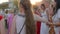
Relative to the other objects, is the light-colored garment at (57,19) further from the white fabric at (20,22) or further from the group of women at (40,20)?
the white fabric at (20,22)

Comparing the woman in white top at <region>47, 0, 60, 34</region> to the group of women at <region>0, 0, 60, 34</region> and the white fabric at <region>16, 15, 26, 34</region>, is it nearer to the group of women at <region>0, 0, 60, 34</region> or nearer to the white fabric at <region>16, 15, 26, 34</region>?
the group of women at <region>0, 0, 60, 34</region>

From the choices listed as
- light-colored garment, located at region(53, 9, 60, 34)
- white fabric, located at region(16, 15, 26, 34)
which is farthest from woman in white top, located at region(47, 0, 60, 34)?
white fabric, located at region(16, 15, 26, 34)

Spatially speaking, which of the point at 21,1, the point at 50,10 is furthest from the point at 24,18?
the point at 50,10

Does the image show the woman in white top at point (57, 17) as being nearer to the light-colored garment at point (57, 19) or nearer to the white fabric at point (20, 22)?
the light-colored garment at point (57, 19)

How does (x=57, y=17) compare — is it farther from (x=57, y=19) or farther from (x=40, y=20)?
(x=40, y=20)

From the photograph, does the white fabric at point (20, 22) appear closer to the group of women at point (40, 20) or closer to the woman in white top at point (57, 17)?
the group of women at point (40, 20)

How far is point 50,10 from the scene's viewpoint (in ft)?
5.03

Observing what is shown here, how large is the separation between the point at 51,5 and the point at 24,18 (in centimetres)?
31

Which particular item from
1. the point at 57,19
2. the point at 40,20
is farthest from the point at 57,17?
the point at 40,20

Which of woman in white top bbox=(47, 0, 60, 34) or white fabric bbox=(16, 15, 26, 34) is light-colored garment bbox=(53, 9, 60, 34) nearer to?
woman in white top bbox=(47, 0, 60, 34)

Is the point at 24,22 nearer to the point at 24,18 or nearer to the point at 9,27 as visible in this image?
the point at 24,18

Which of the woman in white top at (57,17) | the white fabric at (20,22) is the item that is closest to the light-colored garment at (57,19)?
the woman in white top at (57,17)

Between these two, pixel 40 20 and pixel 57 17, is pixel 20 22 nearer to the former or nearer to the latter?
pixel 40 20

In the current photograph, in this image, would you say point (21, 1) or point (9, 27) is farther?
point (9, 27)
